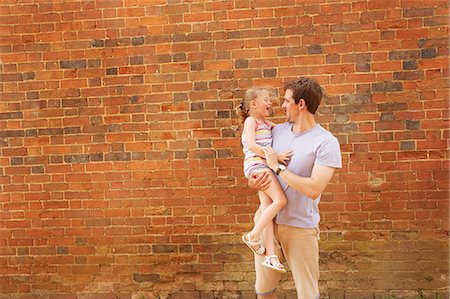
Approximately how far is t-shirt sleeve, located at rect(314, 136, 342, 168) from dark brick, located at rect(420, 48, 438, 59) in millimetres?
1766

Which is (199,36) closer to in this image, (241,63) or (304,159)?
(241,63)

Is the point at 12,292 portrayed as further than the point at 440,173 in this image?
Yes

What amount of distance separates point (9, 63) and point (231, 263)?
2768 millimetres

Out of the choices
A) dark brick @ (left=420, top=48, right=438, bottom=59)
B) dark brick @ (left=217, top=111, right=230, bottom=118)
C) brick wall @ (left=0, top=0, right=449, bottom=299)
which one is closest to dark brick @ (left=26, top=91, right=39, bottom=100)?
brick wall @ (left=0, top=0, right=449, bottom=299)

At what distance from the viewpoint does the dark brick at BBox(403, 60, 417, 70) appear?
4.55 metres

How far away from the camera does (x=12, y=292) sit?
5098 millimetres

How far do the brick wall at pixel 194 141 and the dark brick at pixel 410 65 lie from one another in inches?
1.2

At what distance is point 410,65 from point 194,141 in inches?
78.4

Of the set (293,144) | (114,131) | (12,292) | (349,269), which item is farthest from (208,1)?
(12,292)

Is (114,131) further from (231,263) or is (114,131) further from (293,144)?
(293,144)

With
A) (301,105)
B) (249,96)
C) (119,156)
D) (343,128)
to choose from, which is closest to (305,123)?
(301,105)

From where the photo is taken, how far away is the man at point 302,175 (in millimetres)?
3293

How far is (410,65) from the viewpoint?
4.56 meters

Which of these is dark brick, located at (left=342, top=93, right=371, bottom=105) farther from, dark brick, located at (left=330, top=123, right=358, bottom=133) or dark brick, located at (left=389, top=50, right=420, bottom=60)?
dark brick, located at (left=389, top=50, right=420, bottom=60)
